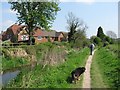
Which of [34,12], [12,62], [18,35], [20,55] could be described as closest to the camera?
[12,62]

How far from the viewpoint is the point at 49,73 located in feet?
57.5

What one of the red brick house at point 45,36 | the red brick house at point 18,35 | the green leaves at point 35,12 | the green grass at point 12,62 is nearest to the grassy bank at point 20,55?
the green grass at point 12,62

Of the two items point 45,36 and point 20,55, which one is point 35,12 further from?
point 45,36

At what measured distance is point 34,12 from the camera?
52219 millimetres

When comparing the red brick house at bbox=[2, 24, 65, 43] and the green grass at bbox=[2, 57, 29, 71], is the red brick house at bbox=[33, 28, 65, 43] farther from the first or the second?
the green grass at bbox=[2, 57, 29, 71]

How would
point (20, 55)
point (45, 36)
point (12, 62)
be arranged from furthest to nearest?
point (45, 36) → point (20, 55) → point (12, 62)

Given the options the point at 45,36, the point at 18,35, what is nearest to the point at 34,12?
the point at 18,35

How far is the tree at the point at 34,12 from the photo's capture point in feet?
171

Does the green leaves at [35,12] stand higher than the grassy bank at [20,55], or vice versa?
the green leaves at [35,12]

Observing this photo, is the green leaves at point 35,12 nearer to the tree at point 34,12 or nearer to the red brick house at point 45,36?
the tree at point 34,12

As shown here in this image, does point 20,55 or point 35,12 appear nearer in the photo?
point 20,55

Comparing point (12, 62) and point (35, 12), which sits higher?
point (35, 12)

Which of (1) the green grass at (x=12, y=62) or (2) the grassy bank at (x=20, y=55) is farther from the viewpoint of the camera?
(2) the grassy bank at (x=20, y=55)

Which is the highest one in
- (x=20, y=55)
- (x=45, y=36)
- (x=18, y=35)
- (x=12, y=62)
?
(x=45, y=36)
